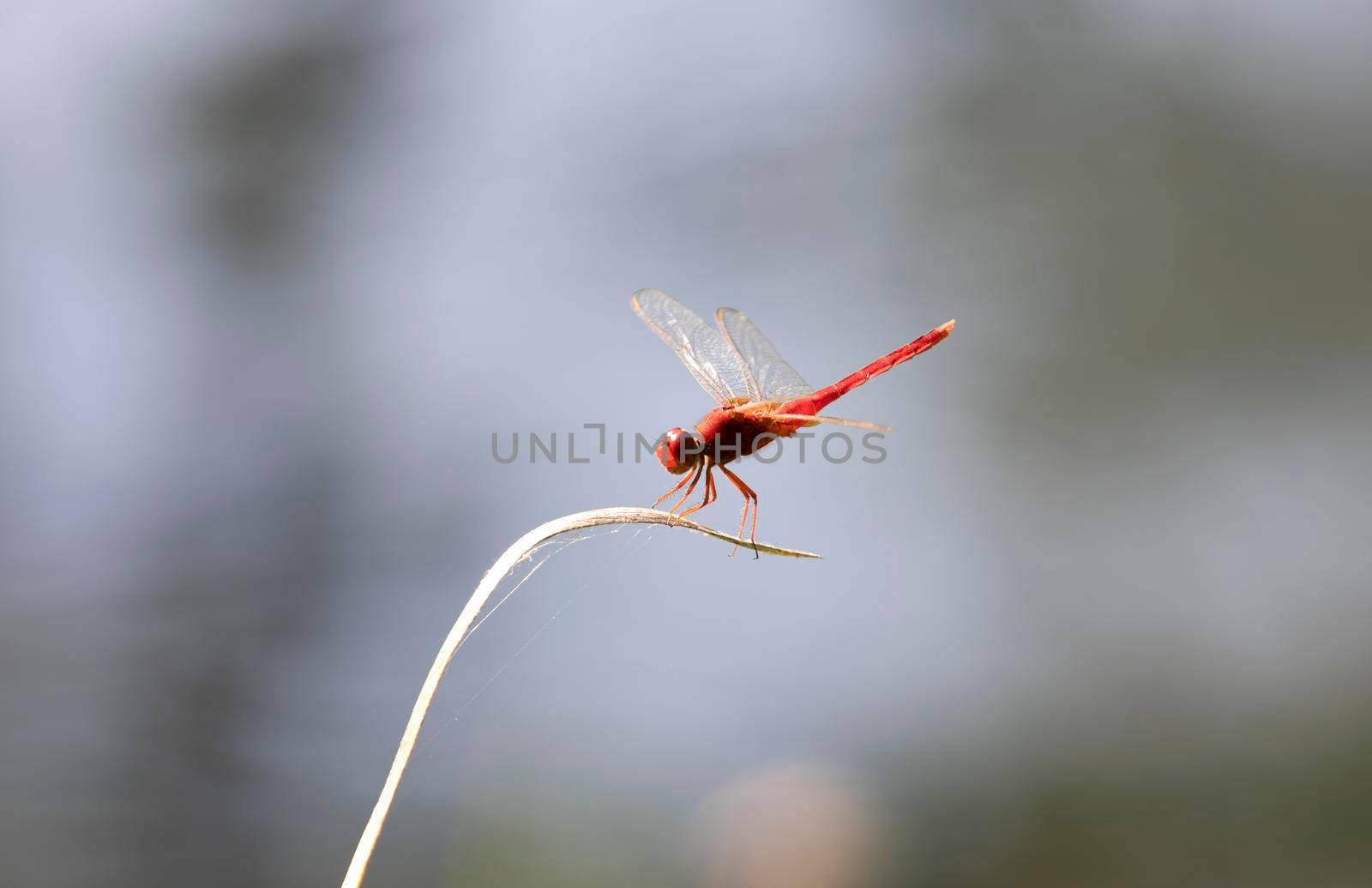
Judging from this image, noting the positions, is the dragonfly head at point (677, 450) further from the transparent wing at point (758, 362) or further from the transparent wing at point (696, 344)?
the transparent wing at point (758, 362)

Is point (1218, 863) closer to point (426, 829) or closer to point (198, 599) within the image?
point (426, 829)

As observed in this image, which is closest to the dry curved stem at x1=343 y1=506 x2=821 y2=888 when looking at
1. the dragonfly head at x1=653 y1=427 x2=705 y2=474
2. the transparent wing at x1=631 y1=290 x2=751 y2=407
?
the dragonfly head at x1=653 y1=427 x2=705 y2=474

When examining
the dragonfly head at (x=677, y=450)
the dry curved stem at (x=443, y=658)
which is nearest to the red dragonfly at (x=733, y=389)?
the dragonfly head at (x=677, y=450)

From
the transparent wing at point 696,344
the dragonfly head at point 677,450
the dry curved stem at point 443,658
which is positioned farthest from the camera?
the transparent wing at point 696,344

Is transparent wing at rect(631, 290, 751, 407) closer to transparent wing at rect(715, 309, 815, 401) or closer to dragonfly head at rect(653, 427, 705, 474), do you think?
transparent wing at rect(715, 309, 815, 401)

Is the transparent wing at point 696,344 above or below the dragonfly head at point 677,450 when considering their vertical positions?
above

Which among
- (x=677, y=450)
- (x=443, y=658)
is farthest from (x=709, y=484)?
(x=443, y=658)
